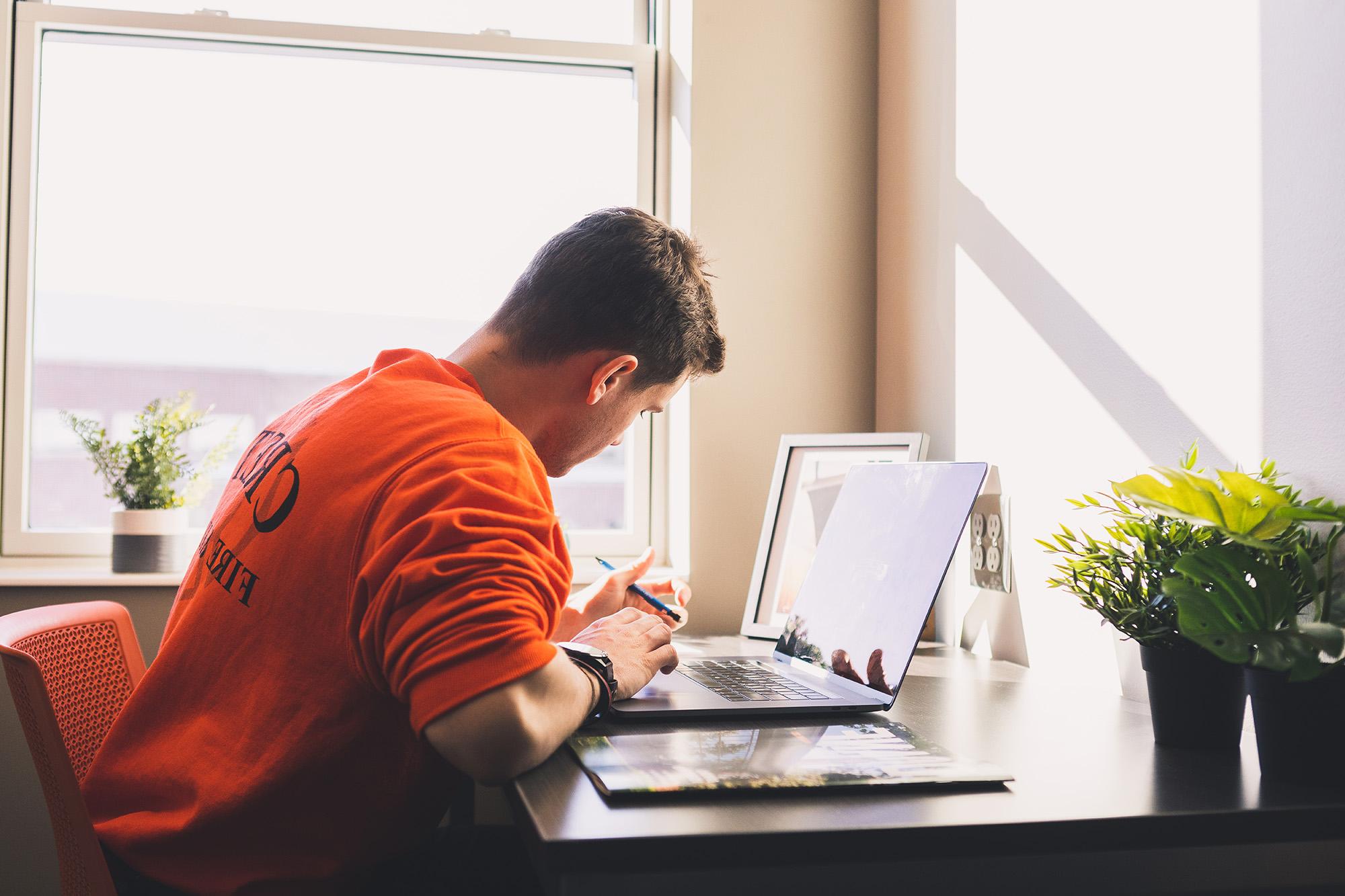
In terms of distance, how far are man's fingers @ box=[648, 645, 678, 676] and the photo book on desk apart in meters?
0.14

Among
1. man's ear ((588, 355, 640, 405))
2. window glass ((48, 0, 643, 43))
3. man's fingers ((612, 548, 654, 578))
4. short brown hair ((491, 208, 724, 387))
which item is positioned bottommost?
man's fingers ((612, 548, 654, 578))

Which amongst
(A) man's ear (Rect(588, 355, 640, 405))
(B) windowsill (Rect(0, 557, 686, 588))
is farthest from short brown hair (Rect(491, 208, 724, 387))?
(B) windowsill (Rect(0, 557, 686, 588))

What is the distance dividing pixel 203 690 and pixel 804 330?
140 centimetres

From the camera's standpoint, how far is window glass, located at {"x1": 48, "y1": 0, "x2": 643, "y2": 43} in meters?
2.14

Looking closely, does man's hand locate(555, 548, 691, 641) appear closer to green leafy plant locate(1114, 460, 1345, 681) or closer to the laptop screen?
the laptop screen

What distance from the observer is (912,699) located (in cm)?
124

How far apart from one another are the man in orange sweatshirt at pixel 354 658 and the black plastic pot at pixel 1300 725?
594 millimetres

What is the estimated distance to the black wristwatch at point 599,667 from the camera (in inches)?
39.8

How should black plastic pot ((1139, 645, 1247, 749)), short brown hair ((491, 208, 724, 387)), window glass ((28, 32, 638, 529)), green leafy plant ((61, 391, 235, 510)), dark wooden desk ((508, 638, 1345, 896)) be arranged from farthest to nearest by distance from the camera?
1. window glass ((28, 32, 638, 529))
2. green leafy plant ((61, 391, 235, 510))
3. short brown hair ((491, 208, 724, 387))
4. black plastic pot ((1139, 645, 1247, 749))
5. dark wooden desk ((508, 638, 1345, 896))

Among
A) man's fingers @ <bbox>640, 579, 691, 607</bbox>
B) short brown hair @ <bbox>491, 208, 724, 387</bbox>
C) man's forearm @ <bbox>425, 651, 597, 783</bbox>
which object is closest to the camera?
man's forearm @ <bbox>425, 651, 597, 783</bbox>

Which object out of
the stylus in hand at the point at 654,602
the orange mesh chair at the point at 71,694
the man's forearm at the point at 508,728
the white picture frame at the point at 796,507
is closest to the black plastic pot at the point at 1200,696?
the man's forearm at the point at 508,728

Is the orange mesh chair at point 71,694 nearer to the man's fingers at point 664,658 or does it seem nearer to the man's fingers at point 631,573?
the man's fingers at point 664,658

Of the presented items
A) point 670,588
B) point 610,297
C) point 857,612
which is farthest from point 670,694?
point 670,588

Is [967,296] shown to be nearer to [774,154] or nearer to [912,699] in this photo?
[774,154]
